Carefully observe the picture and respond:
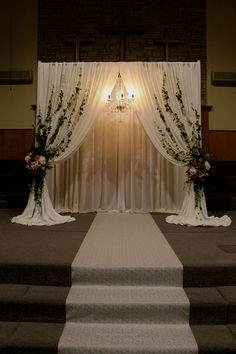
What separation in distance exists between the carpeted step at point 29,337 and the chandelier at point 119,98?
3.65 metres

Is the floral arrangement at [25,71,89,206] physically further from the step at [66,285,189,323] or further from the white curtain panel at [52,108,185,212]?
the step at [66,285,189,323]

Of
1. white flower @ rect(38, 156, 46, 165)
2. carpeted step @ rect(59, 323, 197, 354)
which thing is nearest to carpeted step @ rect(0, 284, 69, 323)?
carpeted step @ rect(59, 323, 197, 354)

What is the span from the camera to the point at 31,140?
25.6 ft

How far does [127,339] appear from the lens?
2652mm

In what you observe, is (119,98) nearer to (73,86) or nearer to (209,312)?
(73,86)

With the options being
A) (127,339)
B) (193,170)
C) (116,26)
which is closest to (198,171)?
(193,170)

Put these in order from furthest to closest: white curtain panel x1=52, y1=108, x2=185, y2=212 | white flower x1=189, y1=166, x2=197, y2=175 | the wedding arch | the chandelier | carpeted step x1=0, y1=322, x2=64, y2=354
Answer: white curtain panel x1=52, y1=108, x2=185, y2=212, the chandelier, the wedding arch, white flower x1=189, y1=166, x2=197, y2=175, carpeted step x1=0, y1=322, x2=64, y2=354

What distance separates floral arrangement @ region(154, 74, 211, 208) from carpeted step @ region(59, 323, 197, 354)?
2502 millimetres

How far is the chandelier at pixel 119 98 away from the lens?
5.76 metres

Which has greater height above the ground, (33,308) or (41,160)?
(41,160)

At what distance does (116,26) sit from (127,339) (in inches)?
260

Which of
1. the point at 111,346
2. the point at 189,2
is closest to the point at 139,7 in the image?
the point at 189,2

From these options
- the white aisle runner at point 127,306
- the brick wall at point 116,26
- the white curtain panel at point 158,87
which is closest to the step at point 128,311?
the white aisle runner at point 127,306

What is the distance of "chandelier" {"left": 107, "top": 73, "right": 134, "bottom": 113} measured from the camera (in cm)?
576
